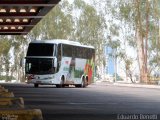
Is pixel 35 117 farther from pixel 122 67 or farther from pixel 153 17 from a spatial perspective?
pixel 122 67

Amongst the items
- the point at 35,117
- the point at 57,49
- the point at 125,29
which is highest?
the point at 125,29

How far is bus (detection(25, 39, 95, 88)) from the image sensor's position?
41.9m

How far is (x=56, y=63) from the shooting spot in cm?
4234

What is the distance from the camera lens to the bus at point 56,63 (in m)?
41.9

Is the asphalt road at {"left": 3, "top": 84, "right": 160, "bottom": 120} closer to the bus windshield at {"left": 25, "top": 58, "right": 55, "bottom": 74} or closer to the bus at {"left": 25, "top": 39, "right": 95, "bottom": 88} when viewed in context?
the bus windshield at {"left": 25, "top": 58, "right": 55, "bottom": 74}

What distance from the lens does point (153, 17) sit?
69812 millimetres

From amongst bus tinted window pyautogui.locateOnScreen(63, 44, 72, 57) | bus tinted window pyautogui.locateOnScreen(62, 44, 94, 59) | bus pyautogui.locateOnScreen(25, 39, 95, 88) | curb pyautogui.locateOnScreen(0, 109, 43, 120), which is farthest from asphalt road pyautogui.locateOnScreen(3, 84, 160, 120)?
bus tinted window pyautogui.locateOnScreen(62, 44, 94, 59)

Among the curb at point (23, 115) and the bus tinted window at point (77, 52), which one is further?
the bus tinted window at point (77, 52)

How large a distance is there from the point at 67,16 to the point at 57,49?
47.6 metres

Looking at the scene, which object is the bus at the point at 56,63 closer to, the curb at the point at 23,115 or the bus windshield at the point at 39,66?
the bus windshield at the point at 39,66

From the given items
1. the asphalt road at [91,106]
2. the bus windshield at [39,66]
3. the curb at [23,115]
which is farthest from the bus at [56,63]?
the curb at [23,115]

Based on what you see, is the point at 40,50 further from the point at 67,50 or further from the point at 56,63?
the point at 67,50

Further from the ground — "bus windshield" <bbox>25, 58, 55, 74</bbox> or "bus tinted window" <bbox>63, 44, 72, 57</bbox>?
"bus tinted window" <bbox>63, 44, 72, 57</bbox>

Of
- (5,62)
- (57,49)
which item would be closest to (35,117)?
(57,49)
